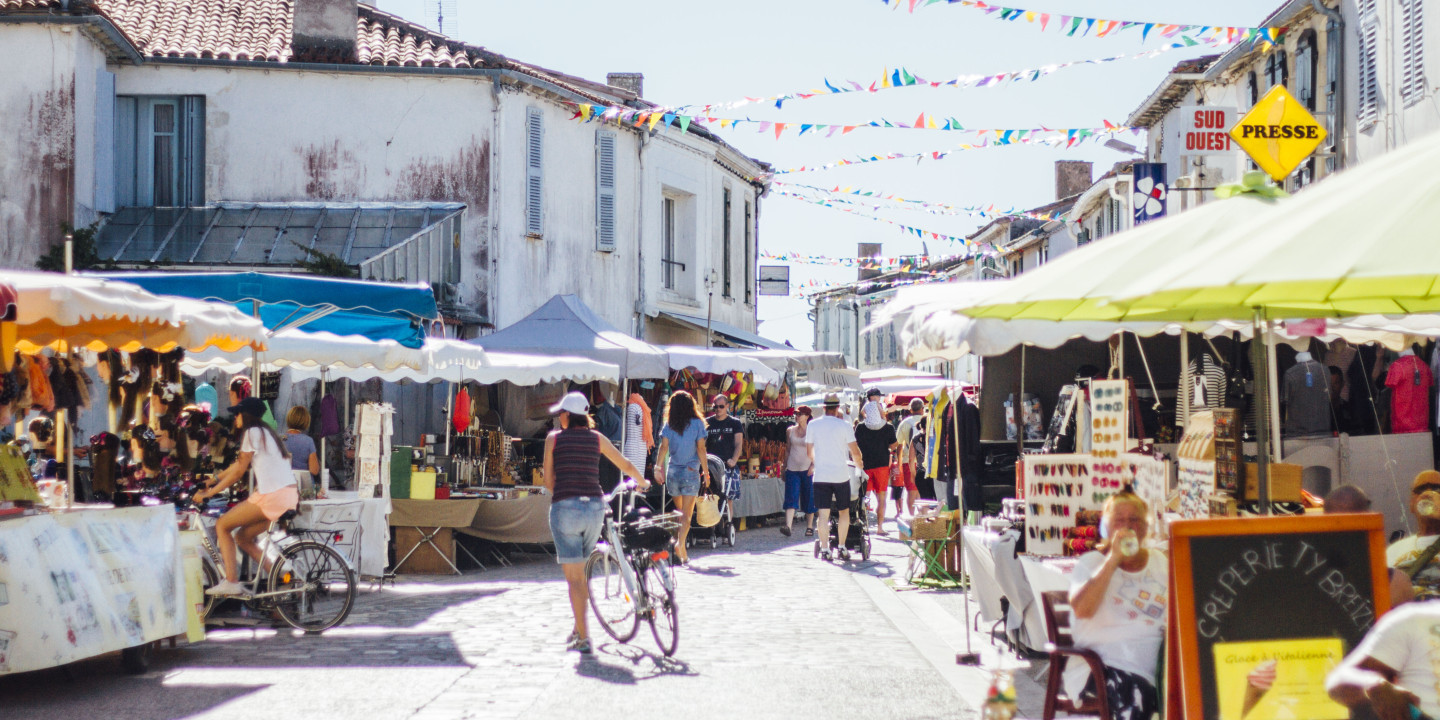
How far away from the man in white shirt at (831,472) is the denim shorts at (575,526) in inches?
244

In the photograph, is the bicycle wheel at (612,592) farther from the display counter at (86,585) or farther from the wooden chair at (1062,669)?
the wooden chair at (1062,669)

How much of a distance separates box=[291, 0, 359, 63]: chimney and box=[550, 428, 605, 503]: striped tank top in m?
14.4

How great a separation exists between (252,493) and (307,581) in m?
0.77

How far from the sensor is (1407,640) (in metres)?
4.14

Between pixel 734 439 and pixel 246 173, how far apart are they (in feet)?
31.3

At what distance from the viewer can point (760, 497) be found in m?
20.8

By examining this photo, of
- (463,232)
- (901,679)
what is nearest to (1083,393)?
(901,679)

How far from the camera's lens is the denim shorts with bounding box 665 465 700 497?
50.4ft

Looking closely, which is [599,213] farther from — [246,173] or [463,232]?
[246,173]

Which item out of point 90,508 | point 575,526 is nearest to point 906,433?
point 575,526

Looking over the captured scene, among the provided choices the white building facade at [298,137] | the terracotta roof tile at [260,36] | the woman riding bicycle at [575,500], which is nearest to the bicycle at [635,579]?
the woman riding bicycle at [575,500]

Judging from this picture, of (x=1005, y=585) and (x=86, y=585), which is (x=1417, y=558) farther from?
(x=86, y=585)

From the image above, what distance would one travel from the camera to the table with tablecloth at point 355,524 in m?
12.4

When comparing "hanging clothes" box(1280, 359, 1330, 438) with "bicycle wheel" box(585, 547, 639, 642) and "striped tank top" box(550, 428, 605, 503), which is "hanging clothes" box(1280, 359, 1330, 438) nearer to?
"bicycle wheel" box(585, 547, 639, 642)
